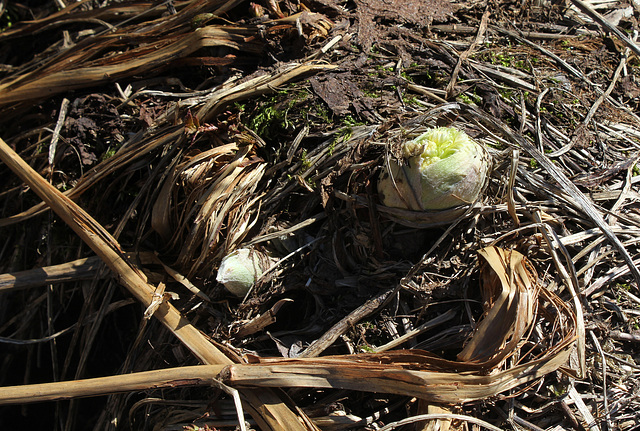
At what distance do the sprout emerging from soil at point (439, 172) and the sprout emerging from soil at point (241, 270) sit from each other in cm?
54

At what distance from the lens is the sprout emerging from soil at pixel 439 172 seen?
146 centimetres

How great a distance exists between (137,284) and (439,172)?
112cm

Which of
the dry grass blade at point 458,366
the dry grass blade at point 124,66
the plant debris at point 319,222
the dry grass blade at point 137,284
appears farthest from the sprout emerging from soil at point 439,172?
the dry grass blade at point 124,66

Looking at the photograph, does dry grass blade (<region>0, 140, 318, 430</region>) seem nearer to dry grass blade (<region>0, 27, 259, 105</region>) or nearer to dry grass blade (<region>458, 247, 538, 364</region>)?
dry grass blade (<region>0, 27, 259, 105</region>)

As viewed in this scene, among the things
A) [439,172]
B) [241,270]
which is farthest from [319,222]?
[439,172]

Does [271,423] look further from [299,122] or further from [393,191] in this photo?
[299,122]

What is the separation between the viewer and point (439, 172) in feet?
4.80

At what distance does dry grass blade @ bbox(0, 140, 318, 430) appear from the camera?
146 centimetres

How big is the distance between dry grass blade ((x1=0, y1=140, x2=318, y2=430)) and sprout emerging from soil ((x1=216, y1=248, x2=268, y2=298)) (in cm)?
19

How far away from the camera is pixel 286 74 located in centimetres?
193

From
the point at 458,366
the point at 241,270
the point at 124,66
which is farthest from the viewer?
the point at 124,66

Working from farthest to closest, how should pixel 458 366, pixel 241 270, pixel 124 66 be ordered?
pixel 124 66
pixel 241 270
pixel 458 366

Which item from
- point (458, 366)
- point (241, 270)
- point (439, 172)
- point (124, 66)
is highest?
point (124, 66)

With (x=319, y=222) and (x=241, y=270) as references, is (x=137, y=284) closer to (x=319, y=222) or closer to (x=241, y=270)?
(x=241, y=270)
